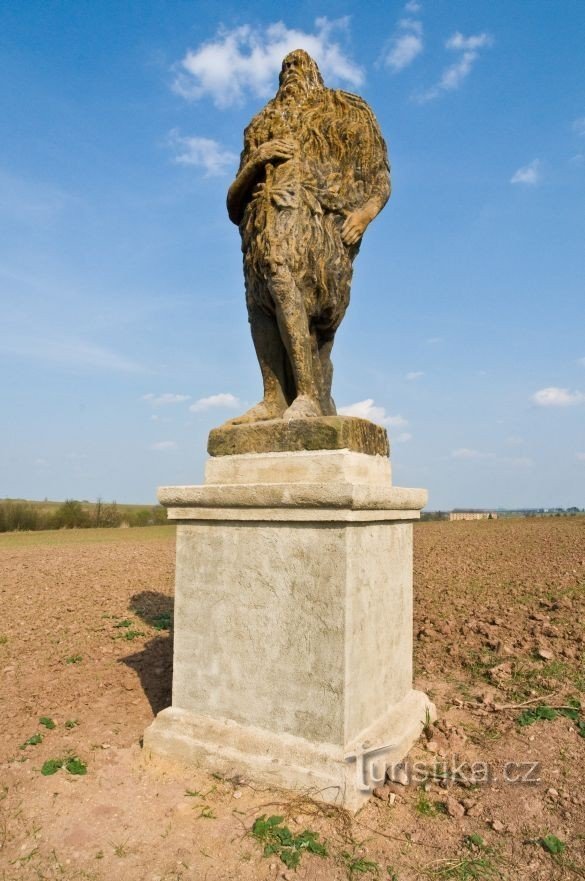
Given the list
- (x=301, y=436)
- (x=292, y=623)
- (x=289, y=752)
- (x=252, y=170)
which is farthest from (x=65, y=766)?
(x=252, y=170)

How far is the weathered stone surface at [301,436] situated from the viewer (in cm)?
360

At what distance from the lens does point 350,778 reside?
3096mm

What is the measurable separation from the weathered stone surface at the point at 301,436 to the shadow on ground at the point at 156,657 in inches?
87.5

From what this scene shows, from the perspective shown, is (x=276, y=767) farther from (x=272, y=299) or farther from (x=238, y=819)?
(x=272, y=299)

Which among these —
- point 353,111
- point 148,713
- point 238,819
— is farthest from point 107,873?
point 353,111

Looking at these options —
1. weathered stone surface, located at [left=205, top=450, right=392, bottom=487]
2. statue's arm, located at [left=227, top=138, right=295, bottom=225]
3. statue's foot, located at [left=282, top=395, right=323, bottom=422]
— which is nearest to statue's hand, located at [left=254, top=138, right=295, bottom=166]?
statue's arm, located at [left=227, top=138, right=295, bottom=225]

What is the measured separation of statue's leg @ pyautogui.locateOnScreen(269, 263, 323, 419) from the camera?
13.1 feet

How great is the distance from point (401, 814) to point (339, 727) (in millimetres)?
540

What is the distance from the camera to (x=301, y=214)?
402 cm

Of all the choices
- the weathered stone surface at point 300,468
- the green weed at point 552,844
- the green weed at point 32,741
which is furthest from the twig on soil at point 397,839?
the green weed at point 32,741

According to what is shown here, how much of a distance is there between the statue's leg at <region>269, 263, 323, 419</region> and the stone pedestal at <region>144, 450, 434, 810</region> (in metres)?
0.56

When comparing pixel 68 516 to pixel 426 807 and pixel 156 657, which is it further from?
pixel 426 807

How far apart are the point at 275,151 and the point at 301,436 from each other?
78.3 inches

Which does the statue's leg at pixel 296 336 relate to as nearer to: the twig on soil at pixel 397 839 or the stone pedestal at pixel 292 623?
the stone pedestal at pixel 292 623
